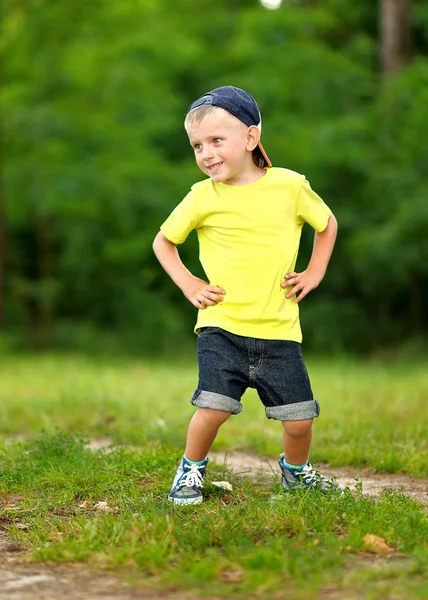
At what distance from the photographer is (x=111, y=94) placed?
15.1 metres

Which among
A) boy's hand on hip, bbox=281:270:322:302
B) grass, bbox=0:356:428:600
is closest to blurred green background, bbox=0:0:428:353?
grass, bbox=0:356:428:600

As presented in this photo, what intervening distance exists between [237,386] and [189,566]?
1.03 m

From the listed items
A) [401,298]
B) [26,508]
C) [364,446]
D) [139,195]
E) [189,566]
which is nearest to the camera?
[189,566]

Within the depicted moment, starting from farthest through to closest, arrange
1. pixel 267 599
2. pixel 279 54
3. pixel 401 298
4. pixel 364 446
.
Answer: pixel 401 298, pixel 279 54, pixel 364 446, pixel 267 599

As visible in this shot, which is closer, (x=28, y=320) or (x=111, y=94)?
(x=111, y=94)

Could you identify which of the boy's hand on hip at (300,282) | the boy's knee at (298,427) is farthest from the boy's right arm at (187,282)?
the boy's knee at (298,427)

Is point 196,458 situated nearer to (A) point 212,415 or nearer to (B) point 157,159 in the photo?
(A) point 212,415

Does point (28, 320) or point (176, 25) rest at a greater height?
point (176, 25)

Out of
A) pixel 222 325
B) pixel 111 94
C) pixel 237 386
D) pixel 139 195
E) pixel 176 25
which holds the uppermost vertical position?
pixel 176 25

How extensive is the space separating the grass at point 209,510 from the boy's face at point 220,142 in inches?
53.5

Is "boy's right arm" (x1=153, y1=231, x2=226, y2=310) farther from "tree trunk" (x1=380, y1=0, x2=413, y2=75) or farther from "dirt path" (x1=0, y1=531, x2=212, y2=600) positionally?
"tree trunk" (x1=380, y1=0, x2=413, y2=75)

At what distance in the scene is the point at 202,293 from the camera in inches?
144

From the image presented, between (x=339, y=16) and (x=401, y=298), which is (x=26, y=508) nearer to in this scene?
(x=401, y=298)

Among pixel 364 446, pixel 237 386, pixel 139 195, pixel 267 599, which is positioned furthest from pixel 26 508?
pixel 139 195
